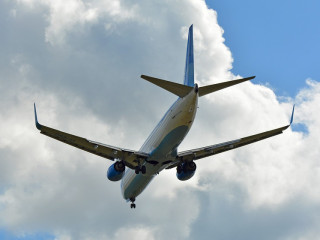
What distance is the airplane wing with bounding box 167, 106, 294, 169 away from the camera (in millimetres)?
48469

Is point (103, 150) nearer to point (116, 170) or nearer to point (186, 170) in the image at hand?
point (116, 170)

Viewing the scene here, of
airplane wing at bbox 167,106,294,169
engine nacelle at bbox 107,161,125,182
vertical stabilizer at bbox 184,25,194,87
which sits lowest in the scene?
engine nacelle at bbox 107,161,125,182

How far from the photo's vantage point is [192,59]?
1917 inches

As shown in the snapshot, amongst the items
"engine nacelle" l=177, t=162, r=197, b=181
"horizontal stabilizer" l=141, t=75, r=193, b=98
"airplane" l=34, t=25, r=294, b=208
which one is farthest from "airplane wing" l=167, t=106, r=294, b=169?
"horizontal stabilizer" l=141, t=75, r=193, b=98

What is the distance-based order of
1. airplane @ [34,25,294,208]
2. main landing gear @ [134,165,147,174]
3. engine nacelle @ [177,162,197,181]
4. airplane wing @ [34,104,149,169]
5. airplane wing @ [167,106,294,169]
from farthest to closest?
engine nacelle @ [177,162,197,181] → airplane wing @ [167,106,294,169] → main landing gear @ [134,165,147,174] → airplane wing @ [34,104,149,169] → airplane @ [34,25,294,208]

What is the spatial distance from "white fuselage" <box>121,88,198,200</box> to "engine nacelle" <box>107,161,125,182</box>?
6.64 ft

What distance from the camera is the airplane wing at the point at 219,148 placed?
48.5 metres

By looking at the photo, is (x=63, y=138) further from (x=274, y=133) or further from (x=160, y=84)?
(x=274, y=133)

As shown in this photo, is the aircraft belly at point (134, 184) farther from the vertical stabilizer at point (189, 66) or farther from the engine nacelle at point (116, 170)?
the vertical stabilizer at point (189, 66)

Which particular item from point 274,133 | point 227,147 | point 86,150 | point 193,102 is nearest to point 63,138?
point 86,150

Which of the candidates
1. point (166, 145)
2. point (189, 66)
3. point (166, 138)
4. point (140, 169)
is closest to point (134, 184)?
point (140, 169)

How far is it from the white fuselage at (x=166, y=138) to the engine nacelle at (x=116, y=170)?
79.6 inches

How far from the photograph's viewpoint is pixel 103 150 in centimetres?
4741

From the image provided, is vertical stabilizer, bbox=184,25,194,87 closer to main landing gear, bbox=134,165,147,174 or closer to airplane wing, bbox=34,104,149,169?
airplane wing, bbox=34,104,149,169
